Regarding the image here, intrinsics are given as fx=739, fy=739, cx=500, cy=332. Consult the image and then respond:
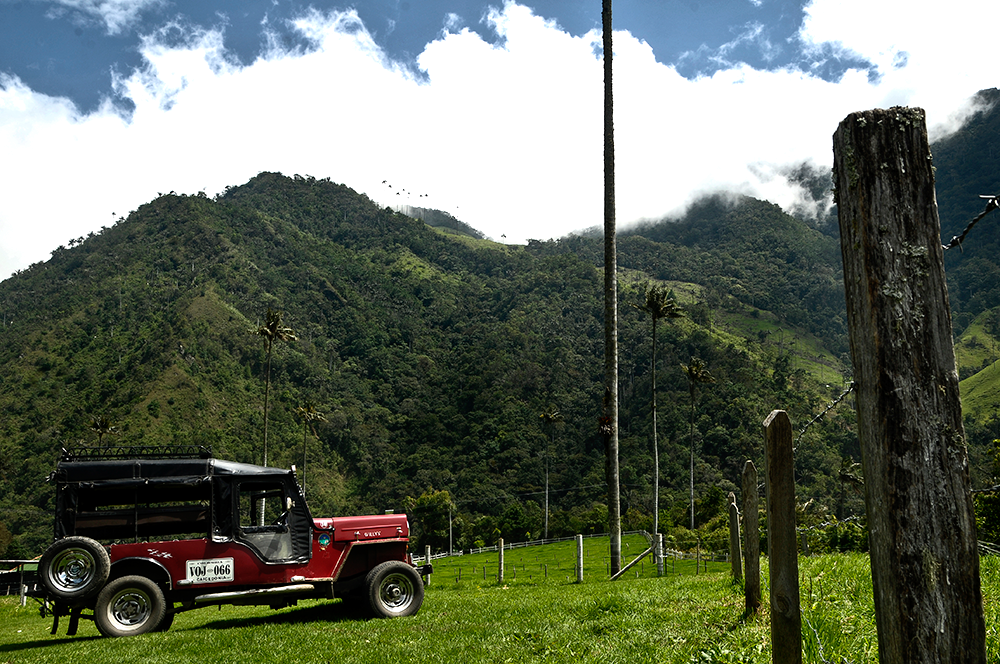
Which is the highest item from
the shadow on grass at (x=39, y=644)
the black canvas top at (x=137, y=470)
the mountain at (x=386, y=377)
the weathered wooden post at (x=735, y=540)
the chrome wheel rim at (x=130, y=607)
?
the mountain at (x=386, y=377)

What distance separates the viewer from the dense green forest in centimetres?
9931

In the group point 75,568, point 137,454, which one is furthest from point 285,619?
point 137,454

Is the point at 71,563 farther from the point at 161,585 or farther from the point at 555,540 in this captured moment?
the point at 555,540

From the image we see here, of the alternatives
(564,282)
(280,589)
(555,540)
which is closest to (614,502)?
(280,589)

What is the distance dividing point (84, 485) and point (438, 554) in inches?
3278

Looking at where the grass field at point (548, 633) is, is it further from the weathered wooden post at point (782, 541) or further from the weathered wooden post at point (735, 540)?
the weathered wooden post at point (782, 541)

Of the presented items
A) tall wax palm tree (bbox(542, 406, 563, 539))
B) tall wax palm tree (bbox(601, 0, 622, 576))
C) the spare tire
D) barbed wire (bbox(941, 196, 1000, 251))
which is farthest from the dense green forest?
barbed wire (bbox(941, 196, 1000, 251))

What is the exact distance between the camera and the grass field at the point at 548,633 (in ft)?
19.1

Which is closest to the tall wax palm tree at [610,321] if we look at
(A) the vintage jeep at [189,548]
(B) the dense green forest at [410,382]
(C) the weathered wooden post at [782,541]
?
(A) the vintage jeep at [189,548]

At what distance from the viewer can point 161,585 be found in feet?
39.1

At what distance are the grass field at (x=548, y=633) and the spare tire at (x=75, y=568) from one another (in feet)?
2.48

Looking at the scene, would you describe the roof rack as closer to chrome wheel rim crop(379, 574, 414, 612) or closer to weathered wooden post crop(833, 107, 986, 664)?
chrome wheel rim crop(379, 574, 414, 612)

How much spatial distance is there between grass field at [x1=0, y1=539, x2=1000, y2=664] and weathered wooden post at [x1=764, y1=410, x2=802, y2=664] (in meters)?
0.69

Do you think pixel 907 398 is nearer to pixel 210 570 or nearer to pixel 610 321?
pixel 210 570
